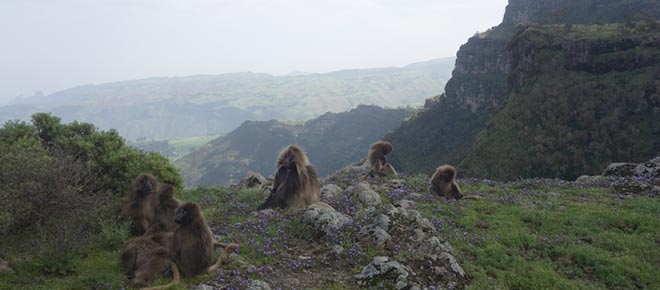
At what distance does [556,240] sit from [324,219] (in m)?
5.88

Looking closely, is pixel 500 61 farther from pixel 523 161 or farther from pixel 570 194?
pixel 570 194

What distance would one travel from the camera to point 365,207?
508 inches

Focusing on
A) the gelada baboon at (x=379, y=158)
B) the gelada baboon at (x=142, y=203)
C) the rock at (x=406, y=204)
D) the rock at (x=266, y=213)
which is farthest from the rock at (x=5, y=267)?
the gelada baboon at (x=379, y=158)

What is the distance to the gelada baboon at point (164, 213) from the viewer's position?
983 centimetres

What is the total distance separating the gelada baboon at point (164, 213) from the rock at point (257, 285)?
10.1ft

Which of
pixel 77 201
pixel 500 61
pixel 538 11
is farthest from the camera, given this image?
pixel 538 11

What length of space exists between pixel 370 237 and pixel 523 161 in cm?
6364

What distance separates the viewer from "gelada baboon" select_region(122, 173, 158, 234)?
10562mm

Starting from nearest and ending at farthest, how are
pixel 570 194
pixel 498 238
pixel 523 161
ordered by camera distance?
pixel 498 238, pixel 570 194, pixel 523 161

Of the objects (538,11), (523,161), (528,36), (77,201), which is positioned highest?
(538,11)

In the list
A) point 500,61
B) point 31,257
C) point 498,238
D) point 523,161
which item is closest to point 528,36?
point 523,161

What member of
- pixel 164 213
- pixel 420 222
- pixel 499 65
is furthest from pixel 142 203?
pixel 499 65

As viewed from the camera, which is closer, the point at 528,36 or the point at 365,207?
the point at 365,207

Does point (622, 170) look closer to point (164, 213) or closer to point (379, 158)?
point (379, 158)
